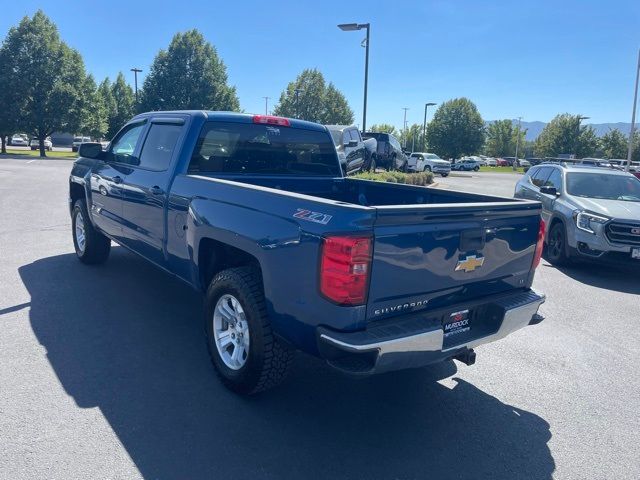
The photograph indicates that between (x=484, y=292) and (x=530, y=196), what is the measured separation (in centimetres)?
757

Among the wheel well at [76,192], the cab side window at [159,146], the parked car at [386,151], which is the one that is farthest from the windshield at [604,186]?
the parked car at [386,151]

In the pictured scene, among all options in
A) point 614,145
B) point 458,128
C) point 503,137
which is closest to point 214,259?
point 458,128

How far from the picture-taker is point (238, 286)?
3602mm

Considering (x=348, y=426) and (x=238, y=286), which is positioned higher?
(x=238, y=286)

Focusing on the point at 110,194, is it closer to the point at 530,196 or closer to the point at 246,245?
the point at 246,245

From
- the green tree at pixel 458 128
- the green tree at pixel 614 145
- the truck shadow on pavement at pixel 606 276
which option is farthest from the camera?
the green tree at pixel 614 145

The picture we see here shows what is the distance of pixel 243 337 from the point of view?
3.75 metres

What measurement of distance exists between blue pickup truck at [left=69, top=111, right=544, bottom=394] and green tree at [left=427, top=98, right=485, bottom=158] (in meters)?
65.2

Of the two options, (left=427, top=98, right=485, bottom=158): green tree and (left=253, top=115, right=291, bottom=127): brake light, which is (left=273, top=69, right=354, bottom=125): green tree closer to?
(left=427, top=98, right=485, bottom=158): green tree

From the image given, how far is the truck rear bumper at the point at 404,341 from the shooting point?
2922mm

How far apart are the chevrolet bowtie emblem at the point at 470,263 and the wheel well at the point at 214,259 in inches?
59.8

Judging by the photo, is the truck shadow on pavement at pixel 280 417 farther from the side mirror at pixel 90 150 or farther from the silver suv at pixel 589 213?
the silver suv at pixel 589 213

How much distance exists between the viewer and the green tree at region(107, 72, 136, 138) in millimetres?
60469

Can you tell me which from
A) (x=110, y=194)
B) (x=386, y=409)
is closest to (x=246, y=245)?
(x=386, y=409)
